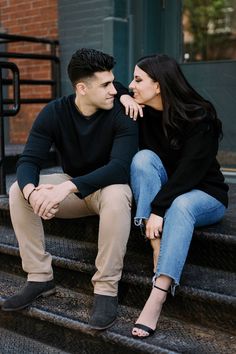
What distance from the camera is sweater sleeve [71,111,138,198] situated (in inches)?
102

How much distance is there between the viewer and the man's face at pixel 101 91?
8.95ft

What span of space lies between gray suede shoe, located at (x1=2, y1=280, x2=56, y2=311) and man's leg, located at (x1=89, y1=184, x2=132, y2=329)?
16.2 inches

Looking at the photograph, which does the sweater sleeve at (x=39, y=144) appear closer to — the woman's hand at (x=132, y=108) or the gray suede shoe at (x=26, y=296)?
the woman's hand at (x=132, y=108)

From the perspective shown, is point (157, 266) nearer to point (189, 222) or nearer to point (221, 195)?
point (189, 222)

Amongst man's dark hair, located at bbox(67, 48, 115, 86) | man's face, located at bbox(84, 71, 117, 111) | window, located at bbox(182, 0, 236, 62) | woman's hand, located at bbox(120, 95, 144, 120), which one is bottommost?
woman's hand, located at bbox(120, 95, 144, 120)

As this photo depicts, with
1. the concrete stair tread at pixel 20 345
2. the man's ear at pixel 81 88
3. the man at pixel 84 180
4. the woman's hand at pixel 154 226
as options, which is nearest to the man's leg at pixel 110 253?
the man at pixel 84 180

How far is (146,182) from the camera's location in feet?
8.52

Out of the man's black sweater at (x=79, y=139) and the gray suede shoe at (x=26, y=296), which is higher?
the man's black sweater at (x=79, y=139)

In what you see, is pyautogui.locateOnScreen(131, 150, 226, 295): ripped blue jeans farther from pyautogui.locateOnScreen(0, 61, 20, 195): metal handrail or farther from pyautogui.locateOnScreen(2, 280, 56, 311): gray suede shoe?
pyautogui.locateOnScreen(0, 61, 20, 195): metal handrail

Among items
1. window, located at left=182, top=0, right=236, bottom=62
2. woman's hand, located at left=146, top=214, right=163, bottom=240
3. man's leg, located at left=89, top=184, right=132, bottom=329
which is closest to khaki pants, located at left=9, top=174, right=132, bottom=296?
man's leg, located at left=89, top=184, right=132, bottom=329

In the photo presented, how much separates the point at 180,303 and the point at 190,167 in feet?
2.27

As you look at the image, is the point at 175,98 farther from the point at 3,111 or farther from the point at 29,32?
the point at 29,32

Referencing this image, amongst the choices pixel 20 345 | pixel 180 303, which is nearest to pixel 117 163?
pixel 180 303

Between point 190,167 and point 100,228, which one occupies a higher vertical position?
point 190,167
